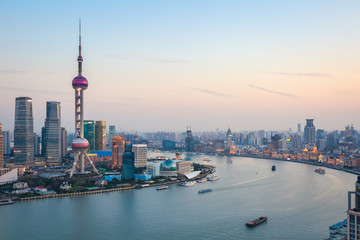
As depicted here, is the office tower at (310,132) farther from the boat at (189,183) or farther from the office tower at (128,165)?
the office tower at (128,165)

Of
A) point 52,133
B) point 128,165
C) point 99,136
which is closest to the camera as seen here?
point 128,165

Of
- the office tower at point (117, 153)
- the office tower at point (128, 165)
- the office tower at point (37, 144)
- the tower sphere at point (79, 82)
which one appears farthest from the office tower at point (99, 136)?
the office tower at point (128, 165)

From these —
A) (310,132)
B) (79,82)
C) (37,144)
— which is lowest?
(37,144)

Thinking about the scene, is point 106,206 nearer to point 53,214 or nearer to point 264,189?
point 53,214

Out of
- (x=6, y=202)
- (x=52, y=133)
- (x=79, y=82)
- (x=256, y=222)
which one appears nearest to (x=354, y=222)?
(x=256, y=222)

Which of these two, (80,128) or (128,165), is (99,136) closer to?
(80,128)

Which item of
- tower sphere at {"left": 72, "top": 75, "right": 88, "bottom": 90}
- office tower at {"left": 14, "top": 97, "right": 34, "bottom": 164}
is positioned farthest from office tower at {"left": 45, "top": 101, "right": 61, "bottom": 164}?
tower sphere at {"left": 72, "top": 75, "right": 88, "bottom": 90}
